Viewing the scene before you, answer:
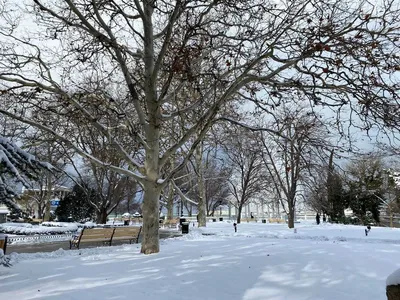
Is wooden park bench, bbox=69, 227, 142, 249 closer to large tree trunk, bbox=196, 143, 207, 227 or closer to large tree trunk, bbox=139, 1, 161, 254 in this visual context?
large tree trunk, bbox=139, 1, 161, 254

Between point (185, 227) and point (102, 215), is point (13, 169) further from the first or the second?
point (102, 215)

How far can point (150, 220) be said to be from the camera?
1073 cm

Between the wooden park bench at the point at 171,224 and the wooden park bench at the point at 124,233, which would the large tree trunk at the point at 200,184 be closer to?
the wooden park bench at the point at 171,224

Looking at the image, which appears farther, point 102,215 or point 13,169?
point 102,215

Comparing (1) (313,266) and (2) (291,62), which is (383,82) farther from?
(1) (313,266)

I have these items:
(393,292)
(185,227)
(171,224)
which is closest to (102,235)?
(185,227)

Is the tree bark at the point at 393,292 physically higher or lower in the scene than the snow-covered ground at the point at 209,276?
higher

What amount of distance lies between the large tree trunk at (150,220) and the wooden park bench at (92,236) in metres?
3.63

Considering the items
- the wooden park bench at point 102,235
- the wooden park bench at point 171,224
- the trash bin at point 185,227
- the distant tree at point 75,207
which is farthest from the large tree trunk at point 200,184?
the distant tree at point 75,207

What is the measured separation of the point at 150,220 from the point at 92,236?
425cm

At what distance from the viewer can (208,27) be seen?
12359 mm

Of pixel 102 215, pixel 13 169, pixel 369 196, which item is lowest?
pixel 102 215

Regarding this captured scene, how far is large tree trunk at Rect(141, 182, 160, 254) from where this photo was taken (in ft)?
34.9

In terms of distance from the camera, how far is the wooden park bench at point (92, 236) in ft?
43.4
